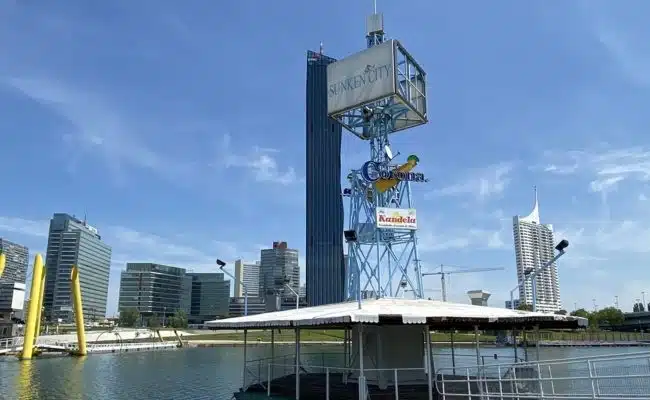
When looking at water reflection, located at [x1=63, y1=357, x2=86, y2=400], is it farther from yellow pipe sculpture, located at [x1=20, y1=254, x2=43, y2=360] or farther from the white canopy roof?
the white canopy roof

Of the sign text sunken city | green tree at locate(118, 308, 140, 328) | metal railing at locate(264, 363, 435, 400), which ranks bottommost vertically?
metal railing at locate(264, 363, 435, 400)

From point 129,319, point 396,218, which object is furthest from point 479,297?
point 129,319

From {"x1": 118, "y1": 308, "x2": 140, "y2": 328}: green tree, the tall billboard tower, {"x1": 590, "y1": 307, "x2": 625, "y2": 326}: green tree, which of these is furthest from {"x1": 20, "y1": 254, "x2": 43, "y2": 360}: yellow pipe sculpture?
{"x1": 590, "y1": 307, "x2": 625, "y2": 326}: green tree

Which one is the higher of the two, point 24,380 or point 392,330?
point 392,330

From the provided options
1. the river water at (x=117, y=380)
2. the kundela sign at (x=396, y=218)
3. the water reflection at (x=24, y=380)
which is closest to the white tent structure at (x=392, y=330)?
the river water at (x=117, y=380)

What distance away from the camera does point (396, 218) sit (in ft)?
111

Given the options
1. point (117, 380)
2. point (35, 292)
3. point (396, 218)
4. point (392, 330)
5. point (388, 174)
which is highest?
point (388, 174)

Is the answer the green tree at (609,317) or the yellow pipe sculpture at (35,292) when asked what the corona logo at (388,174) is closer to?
the yellow pipe sculpture at (35,292)

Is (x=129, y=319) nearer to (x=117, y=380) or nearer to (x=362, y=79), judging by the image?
(x=117, y=380)

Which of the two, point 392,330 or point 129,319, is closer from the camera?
point 392,330

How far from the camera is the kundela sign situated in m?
33.7

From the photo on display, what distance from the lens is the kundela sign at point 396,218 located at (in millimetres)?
33688

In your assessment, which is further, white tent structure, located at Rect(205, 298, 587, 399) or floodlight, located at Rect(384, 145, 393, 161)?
floodlight, located at Rect(384, 145, 393, 161)

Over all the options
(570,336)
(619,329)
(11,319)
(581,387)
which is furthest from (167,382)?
(619,329)
